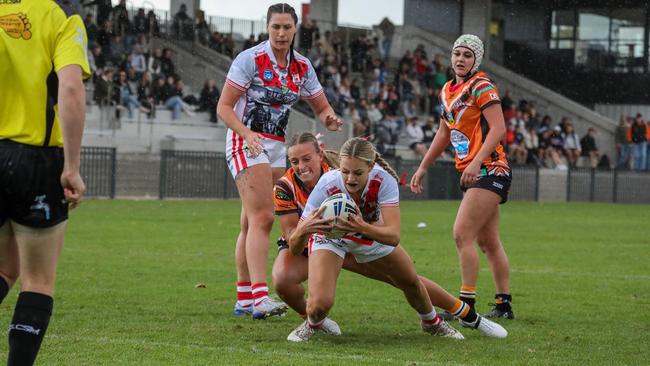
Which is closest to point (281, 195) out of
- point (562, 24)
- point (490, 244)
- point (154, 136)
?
point (490, 244)

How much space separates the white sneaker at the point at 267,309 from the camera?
26.7ft

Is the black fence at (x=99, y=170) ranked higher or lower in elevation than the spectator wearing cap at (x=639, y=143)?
lower

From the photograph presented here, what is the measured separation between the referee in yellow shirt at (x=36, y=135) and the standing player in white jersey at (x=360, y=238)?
7.04ft

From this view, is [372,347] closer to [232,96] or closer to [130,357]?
[130,357]

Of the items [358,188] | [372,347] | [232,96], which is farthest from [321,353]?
[232,96]

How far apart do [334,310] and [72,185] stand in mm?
4220

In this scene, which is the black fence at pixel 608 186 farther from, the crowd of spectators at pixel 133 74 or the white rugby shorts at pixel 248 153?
the white rugby shorts at pixel 248 153

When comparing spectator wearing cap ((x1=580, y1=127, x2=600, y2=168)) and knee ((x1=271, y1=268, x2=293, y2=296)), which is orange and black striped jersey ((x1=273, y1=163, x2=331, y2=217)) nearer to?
knee ((x1=271, y1=268, x2=293, y2=296))

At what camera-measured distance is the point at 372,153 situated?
6.89 meters

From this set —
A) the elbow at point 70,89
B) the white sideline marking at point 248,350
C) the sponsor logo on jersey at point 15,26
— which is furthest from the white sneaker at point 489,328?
the sponsor logo on jersey at point 15,26

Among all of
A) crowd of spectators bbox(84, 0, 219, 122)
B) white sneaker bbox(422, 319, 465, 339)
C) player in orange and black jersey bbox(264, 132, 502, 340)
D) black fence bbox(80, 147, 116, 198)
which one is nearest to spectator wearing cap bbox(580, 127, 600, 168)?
crowd of spectators bbox(84, 0, 219, 122)

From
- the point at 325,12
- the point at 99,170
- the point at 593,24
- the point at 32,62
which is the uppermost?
the point at 593,24

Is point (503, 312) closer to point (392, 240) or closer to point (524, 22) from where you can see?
point (392, 240)

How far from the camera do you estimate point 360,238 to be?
283 inches
